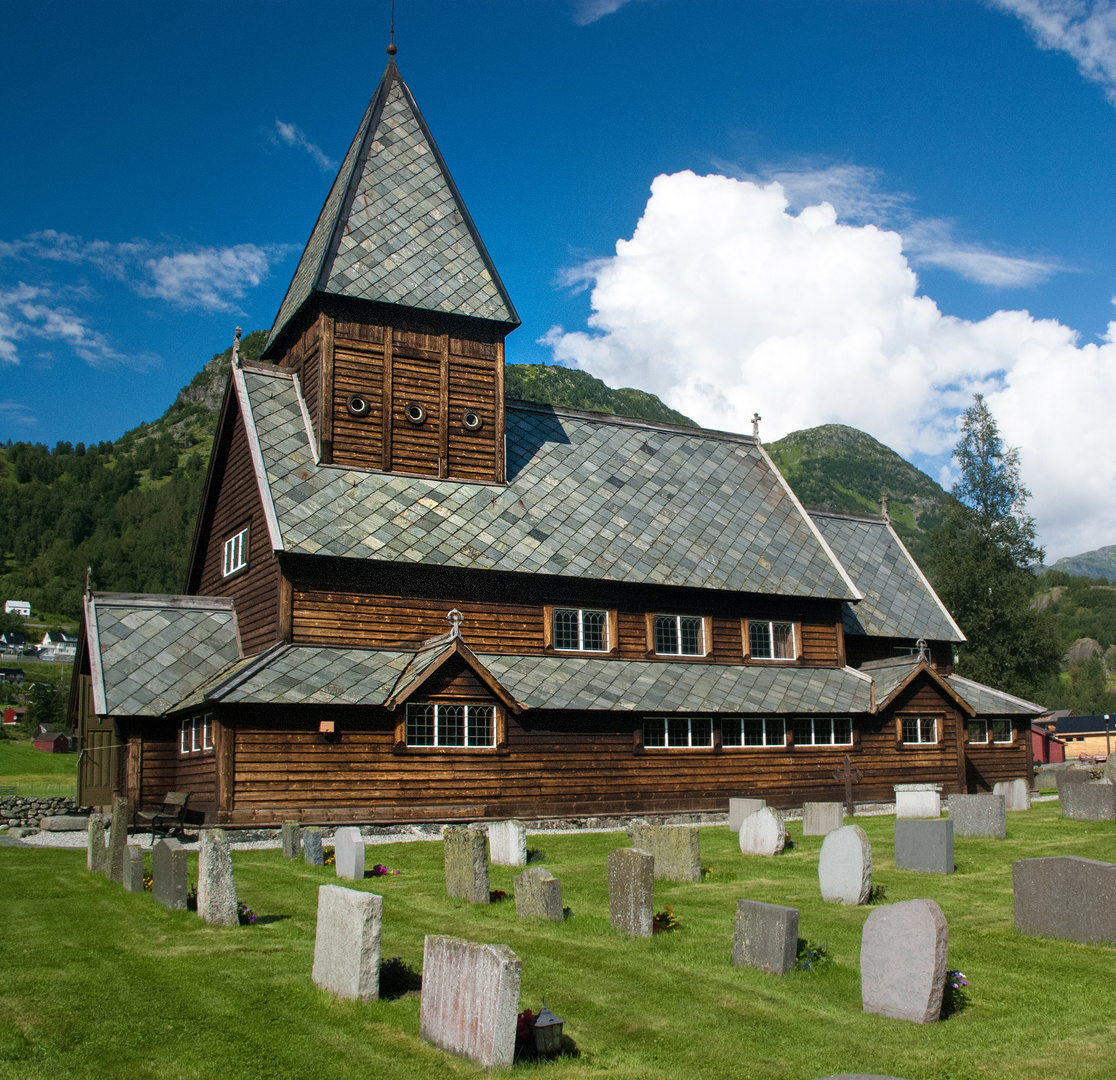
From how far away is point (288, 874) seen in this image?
17.0 m

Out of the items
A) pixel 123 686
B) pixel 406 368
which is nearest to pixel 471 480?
pixel 406 368

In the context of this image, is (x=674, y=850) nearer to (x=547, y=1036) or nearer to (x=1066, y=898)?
(x=1066, y=898)

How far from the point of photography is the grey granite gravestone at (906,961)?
868cm

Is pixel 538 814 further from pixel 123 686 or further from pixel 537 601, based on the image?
pixel 123 686

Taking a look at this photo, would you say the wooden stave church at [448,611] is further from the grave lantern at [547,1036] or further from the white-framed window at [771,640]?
the grave lantern at [547,1036]

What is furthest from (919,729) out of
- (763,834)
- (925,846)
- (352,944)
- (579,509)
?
(352,944)

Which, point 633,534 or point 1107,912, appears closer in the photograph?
point 1107,912

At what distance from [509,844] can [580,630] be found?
9743 mm

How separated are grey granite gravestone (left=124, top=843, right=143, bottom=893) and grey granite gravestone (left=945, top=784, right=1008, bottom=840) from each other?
14.1m

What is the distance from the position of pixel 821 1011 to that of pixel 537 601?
1832cm

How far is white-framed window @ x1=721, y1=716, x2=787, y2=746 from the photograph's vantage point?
Result: 2809 cm

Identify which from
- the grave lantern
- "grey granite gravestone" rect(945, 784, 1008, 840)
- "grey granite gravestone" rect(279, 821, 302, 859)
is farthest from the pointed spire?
the grave lantern

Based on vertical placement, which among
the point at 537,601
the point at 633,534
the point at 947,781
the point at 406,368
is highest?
the point at 406,368

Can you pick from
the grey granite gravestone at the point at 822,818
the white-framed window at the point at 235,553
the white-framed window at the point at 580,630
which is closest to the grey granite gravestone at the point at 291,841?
the white-framed window at the point at 235,553
